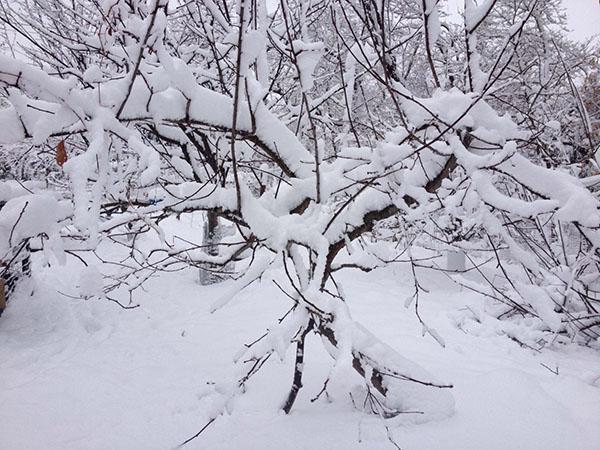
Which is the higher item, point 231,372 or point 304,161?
point 304,161

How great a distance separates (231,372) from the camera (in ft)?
13.3

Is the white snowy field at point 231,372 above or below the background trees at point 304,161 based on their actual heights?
below

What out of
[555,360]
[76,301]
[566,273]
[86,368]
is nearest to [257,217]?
[566,273]

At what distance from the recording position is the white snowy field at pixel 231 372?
2562 mm

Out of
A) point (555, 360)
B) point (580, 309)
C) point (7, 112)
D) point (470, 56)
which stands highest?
point (470, 56)

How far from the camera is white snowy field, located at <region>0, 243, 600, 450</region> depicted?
8.41 ft

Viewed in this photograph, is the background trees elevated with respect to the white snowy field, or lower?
elevated

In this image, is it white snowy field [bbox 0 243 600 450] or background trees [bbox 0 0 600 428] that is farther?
white snowy field [bbox 0 243 600 450]

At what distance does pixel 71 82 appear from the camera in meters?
1.63

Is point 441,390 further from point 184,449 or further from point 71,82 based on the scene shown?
point 71,82

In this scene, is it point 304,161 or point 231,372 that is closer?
point 304,161

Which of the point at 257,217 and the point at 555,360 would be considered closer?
the point at 257,217

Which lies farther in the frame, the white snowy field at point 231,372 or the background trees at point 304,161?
the white snowy field at point 231,372

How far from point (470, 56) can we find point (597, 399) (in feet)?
9.41
